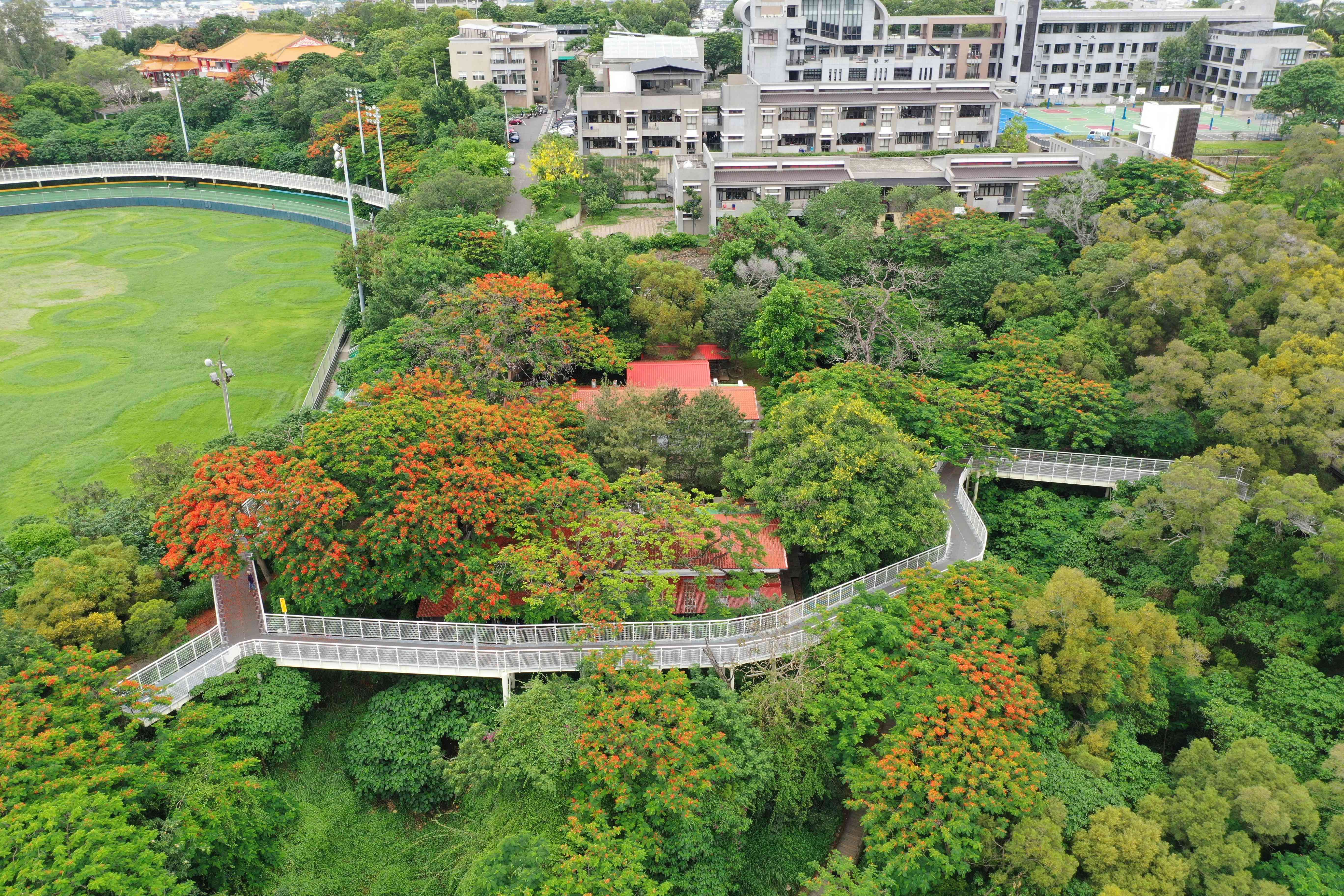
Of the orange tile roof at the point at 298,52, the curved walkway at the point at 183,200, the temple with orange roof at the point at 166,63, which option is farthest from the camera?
the temple with orange roof at the point at 166,63

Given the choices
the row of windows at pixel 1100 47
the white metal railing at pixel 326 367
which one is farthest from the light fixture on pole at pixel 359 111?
the row of windows at pixel 1100 47

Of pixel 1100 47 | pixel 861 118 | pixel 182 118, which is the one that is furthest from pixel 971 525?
pixel 1100 47

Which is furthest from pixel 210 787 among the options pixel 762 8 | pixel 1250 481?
pixel 762 8

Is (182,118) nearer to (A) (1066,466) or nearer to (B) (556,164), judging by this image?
(B) (556,164)

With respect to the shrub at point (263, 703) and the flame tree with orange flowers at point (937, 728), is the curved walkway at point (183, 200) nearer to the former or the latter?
the shrub at point (263, 703)

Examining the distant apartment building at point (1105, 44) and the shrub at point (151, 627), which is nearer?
the shrub at point (151, 627)

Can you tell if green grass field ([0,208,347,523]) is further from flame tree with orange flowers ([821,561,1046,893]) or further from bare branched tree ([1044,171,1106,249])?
bare branched tree ([1044,171,1106,249])
